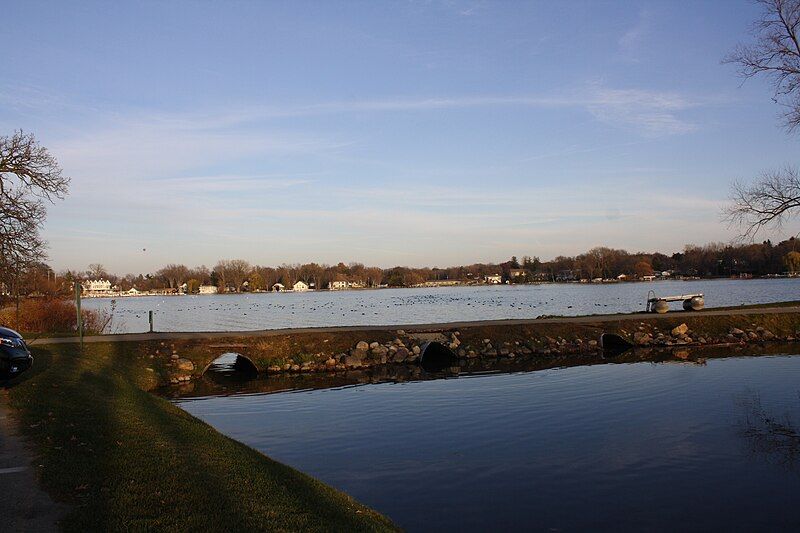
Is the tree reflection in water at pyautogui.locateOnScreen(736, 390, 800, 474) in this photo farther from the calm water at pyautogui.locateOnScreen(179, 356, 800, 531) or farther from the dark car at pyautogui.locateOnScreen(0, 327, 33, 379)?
the dark car at pyautogui.locateOnScreen(0, 327, 33, 379)

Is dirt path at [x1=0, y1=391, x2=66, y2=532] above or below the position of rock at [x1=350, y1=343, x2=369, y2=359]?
above

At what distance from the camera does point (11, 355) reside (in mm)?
13469

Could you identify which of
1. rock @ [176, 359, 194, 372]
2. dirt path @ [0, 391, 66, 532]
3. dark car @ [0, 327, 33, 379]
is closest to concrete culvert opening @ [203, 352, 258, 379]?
rock @ [176, 359, 194, 372]

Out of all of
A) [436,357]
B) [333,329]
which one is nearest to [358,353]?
[333,329]

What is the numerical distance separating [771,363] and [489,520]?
2016 centimetres

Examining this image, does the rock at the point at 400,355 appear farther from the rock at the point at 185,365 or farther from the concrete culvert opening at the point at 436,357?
the rock at the point at 185,365

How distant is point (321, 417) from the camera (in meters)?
17.6

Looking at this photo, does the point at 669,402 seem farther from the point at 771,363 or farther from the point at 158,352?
the point at 158,352

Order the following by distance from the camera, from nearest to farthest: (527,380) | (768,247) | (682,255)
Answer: (527,380), (768,247), (682,255)

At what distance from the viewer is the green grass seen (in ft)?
22.6

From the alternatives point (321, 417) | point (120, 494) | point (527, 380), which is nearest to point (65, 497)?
point (120, 494)

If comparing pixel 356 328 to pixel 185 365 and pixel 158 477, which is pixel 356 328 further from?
pixel 158 477

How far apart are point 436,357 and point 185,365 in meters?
12.0

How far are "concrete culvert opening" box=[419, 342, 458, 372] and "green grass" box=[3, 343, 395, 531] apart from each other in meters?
15.6
